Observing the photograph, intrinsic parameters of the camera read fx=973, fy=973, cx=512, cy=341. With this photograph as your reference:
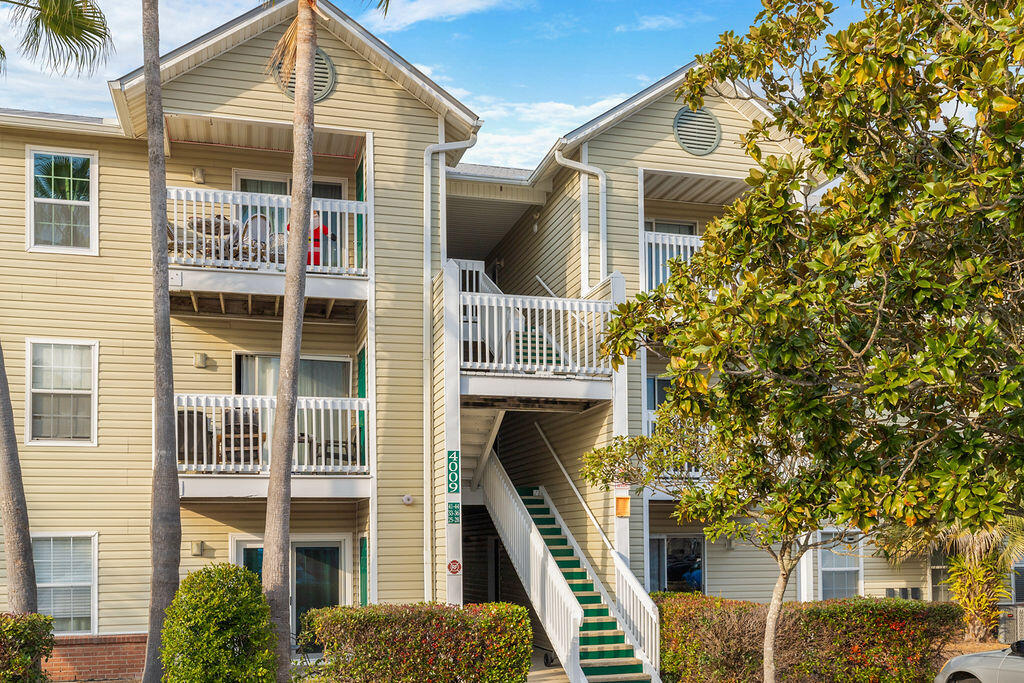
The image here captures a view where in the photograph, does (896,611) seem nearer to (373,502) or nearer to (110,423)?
(373,502)

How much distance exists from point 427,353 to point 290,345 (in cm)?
328

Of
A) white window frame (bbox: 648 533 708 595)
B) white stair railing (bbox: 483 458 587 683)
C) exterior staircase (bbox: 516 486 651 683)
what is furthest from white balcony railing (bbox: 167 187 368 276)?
white window frame (bbox: 648 533 708 595)

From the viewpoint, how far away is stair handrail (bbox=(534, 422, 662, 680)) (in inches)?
564

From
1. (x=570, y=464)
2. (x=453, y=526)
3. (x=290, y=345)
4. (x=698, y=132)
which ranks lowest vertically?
(x=453, y=526)

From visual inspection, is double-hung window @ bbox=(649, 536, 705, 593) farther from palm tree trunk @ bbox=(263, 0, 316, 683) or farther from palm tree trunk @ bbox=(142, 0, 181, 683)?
palm tree trunk @ bbox=(142, 0, 181, 683)

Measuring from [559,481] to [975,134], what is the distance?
38.5 feet

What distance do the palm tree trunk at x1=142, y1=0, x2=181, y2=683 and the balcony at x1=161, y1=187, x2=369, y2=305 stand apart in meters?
1.25

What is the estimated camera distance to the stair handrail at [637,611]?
14328mm

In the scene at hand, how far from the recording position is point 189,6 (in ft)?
51.6

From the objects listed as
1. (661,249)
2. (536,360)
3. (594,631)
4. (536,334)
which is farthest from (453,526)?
(661,249)

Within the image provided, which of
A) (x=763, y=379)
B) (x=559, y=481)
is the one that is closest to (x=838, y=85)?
(x=763, y=379)

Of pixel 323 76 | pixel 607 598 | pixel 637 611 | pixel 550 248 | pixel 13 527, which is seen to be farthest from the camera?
pixel 550 248

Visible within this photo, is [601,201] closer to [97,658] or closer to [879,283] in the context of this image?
[879,283]

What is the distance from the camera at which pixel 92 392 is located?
16.2 metres
